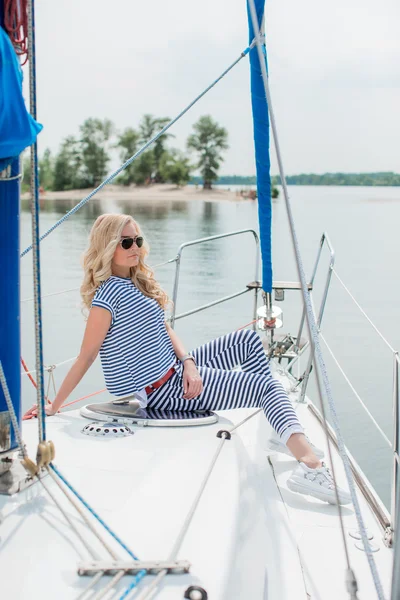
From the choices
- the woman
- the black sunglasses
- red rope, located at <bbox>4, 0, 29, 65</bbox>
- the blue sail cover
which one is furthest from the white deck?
red rope, located at <bbox>4, 0, 29, 65</bbox>

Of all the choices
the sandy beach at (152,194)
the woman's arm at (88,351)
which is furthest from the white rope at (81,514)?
the sandy beach at (152,194)

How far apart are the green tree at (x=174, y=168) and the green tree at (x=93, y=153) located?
4.43 m

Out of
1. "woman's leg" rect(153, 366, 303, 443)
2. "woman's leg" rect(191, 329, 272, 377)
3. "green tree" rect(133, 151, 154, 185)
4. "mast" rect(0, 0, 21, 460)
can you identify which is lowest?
"woman's leg" rect(153, 366, 303, 443)

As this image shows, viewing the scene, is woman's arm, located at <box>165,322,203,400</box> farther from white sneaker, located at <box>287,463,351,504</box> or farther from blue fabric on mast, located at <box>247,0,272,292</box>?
blue fabric on mast, located at <box>247,0,272,292</box>

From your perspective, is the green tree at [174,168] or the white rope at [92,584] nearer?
the white rope at [92,584]

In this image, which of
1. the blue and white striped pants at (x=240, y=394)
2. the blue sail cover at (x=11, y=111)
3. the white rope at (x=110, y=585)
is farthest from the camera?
the blue and white striped pants at (x=240, y=394)

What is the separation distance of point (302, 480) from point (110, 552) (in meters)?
0.75

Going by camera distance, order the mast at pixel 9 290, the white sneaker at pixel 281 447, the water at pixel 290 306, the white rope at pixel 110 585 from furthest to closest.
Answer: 1. the water at pixel 290 306
2. the white sneaker at pixel 281 447
3. the mast at pixel 9 290
4. the white rope at pixel 110 585

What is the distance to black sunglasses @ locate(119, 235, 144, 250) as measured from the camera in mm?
1979

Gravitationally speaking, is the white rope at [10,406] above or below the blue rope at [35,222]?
below

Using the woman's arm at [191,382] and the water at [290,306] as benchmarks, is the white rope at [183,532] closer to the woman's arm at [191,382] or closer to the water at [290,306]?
the woman's arm at [191,382]

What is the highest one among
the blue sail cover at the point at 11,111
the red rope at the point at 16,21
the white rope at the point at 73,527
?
the red rope at the point at 16,21

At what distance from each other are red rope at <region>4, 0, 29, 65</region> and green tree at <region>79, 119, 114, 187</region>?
47.9 meters

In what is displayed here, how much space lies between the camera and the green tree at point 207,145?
1970 inches
